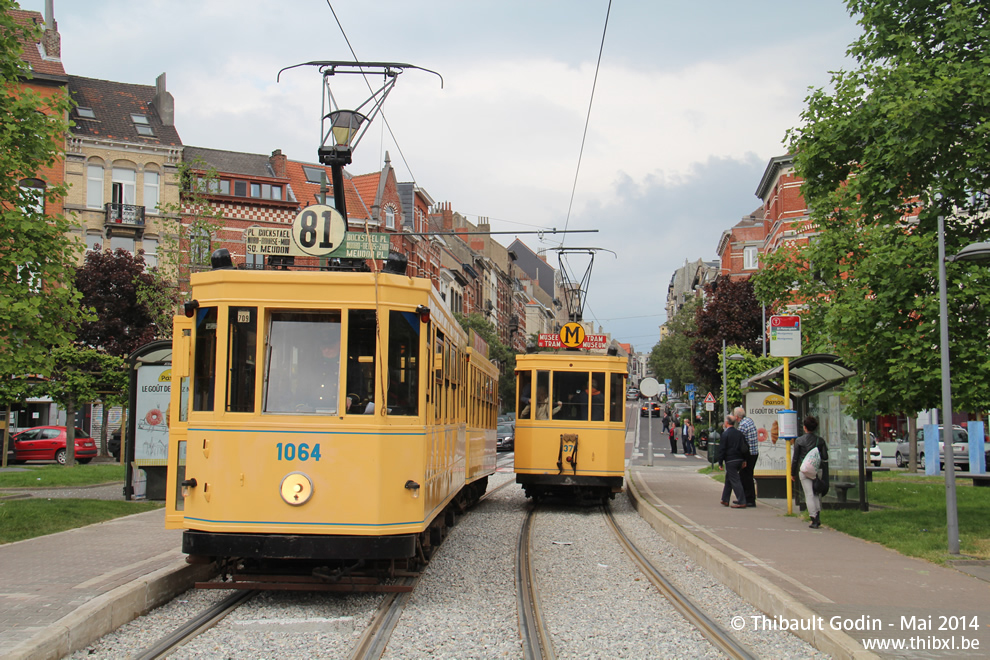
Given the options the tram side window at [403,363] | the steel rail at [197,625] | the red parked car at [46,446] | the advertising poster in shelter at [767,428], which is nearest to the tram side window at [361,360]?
the tram side window at [403,363]

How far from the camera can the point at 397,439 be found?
7.66 m

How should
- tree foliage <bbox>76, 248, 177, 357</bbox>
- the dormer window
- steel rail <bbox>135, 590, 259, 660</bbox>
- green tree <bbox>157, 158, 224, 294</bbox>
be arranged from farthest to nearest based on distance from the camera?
the dormer window, tree foliage <bbox>76, 248, 177, 357</bbox>, green tree <bbox>157, 158, 224, 294</bbox>, steel rail <bbox>135, 590, 259, 660</bbox>

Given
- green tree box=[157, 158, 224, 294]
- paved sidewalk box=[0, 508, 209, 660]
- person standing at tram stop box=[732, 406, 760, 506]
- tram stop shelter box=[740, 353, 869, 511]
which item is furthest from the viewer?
green tree box=[157, 158, 224, 294]

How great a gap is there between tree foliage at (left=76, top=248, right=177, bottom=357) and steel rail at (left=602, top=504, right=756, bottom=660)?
3137 cm

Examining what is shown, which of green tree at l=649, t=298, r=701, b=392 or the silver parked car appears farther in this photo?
green tree at l=649, t=298, r=701, b=392

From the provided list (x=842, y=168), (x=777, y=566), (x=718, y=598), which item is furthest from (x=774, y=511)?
(x=718, y=598)

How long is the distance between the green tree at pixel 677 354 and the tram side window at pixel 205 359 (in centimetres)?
5374

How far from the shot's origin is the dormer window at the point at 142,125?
4688 cm

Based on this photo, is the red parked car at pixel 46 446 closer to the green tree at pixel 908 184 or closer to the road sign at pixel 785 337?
the road sign at pixel 785 337

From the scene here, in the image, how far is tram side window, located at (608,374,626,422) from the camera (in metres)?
16.8

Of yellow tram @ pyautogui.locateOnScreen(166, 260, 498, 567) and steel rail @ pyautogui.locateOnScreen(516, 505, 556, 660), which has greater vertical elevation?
yellow tram @ pyautogui.locateOnScreen(166, 260, 498, 567)

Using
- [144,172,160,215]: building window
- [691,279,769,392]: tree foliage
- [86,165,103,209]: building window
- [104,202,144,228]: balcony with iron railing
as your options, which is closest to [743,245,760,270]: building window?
[691,279,769,392]: tree foliage

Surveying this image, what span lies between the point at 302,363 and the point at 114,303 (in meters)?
34.4

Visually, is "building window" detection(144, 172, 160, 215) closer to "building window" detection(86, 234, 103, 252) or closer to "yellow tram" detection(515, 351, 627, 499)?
"building window" detection(86, 234, 103, 252)
